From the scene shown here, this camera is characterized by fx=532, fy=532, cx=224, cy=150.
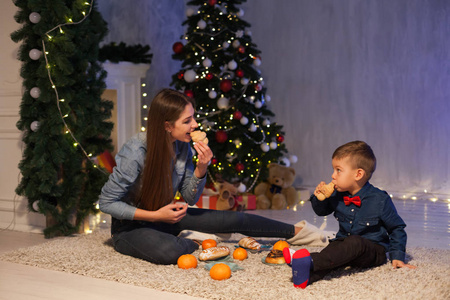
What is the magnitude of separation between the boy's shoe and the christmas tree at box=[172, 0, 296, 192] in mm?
2531

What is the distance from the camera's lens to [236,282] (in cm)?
229

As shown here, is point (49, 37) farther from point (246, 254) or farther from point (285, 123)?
point (285, 123)

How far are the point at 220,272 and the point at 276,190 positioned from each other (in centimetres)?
262

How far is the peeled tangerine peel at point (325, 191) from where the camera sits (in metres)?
2.56

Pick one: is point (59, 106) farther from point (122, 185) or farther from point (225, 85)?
point (225, 85)

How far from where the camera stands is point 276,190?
491 cm

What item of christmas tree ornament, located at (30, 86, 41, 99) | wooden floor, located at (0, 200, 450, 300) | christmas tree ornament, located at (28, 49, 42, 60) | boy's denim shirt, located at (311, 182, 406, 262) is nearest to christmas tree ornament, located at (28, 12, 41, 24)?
christmas tree ornament, located at (28, 49, 42, 60)

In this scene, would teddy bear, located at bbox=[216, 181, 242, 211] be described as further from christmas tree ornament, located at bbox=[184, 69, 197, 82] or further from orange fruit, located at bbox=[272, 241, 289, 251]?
orange fruit, located at bbox=[272, 241, 289, 251]

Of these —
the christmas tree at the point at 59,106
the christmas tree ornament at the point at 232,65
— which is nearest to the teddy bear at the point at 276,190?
the christmas tree ornament at the point at 232,65

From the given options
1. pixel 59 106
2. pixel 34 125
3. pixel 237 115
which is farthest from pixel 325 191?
pixel 237 115

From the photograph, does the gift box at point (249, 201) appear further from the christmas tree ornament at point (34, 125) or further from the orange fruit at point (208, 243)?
the christmas tree ornament at point (34, 125)

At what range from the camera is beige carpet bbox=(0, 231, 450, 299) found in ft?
6.95

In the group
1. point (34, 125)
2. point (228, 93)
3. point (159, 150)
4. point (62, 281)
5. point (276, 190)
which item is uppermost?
point (228, 93)

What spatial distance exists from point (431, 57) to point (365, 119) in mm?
912
